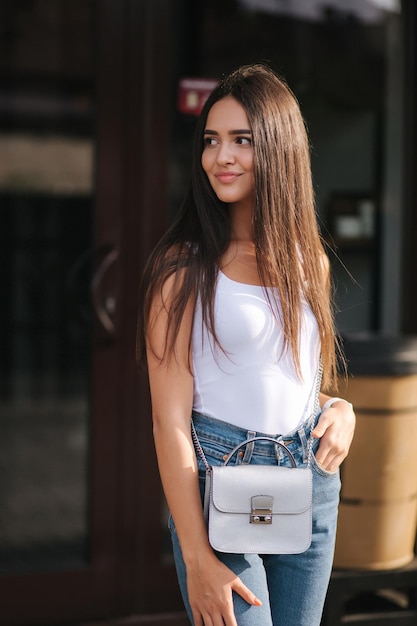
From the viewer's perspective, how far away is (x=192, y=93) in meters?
3.40

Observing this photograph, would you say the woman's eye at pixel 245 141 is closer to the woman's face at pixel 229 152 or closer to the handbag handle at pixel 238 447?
the woman's face at pixel 229 152

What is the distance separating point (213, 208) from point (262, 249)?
132 millimetres

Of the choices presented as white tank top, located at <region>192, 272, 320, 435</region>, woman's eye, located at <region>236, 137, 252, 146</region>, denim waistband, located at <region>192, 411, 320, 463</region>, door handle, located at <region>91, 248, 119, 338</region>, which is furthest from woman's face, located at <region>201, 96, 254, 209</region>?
door handle, located at <region>91, 248, 119, 338</region>

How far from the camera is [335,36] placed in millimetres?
3650

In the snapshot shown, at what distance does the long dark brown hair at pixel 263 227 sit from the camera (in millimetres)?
1705

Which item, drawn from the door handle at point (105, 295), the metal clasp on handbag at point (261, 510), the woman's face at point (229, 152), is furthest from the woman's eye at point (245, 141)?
the door handle at point (105, 295)

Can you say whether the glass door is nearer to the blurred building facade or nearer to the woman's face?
the blurred building facade

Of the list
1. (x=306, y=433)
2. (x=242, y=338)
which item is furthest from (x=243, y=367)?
(x=306, y=433)

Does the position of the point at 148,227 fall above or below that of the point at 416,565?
above

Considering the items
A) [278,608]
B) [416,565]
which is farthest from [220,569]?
[416,565]

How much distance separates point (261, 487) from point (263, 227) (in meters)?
0.47

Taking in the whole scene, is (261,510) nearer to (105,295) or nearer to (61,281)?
(105,295)

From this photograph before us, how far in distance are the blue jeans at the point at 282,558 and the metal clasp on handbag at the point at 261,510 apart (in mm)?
72

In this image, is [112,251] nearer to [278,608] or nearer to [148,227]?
[148,227]
